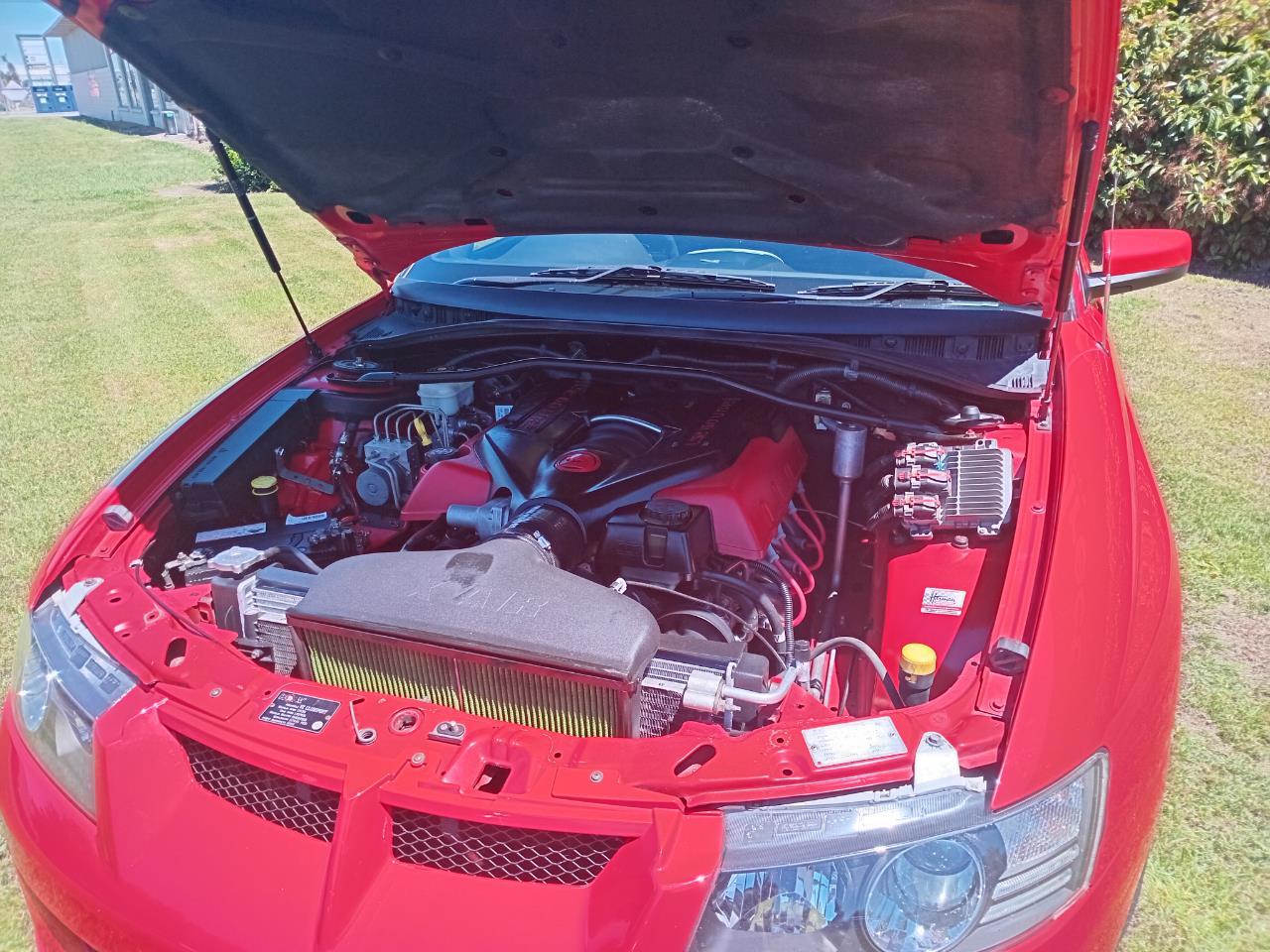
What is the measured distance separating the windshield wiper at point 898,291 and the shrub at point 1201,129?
5.53 metres

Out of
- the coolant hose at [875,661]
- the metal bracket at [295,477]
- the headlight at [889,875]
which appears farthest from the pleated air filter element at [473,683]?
the metal bracket at [295,477]

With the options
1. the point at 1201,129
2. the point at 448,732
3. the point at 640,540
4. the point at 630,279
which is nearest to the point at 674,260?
the point at 630,279

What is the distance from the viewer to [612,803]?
4.17 feet

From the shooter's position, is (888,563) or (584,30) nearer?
(584,30)

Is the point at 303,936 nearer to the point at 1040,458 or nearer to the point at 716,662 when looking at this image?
the point at 716,662

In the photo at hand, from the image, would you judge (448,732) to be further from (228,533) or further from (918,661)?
(228,533)

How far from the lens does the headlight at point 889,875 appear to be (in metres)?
1.17

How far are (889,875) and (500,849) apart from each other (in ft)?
1.84

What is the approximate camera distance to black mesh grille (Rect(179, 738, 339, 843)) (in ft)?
4.50

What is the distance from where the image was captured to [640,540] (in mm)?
1999

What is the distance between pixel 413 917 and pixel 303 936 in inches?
5.9

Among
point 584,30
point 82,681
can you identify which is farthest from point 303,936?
point 584,30

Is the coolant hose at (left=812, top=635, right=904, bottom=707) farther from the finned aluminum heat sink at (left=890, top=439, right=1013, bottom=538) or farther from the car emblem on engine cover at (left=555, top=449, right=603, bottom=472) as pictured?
the car emblem on engine cover at (left=555, top=449, right=603, bottom=472)

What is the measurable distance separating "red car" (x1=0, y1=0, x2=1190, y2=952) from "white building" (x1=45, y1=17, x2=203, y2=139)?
906 inches
